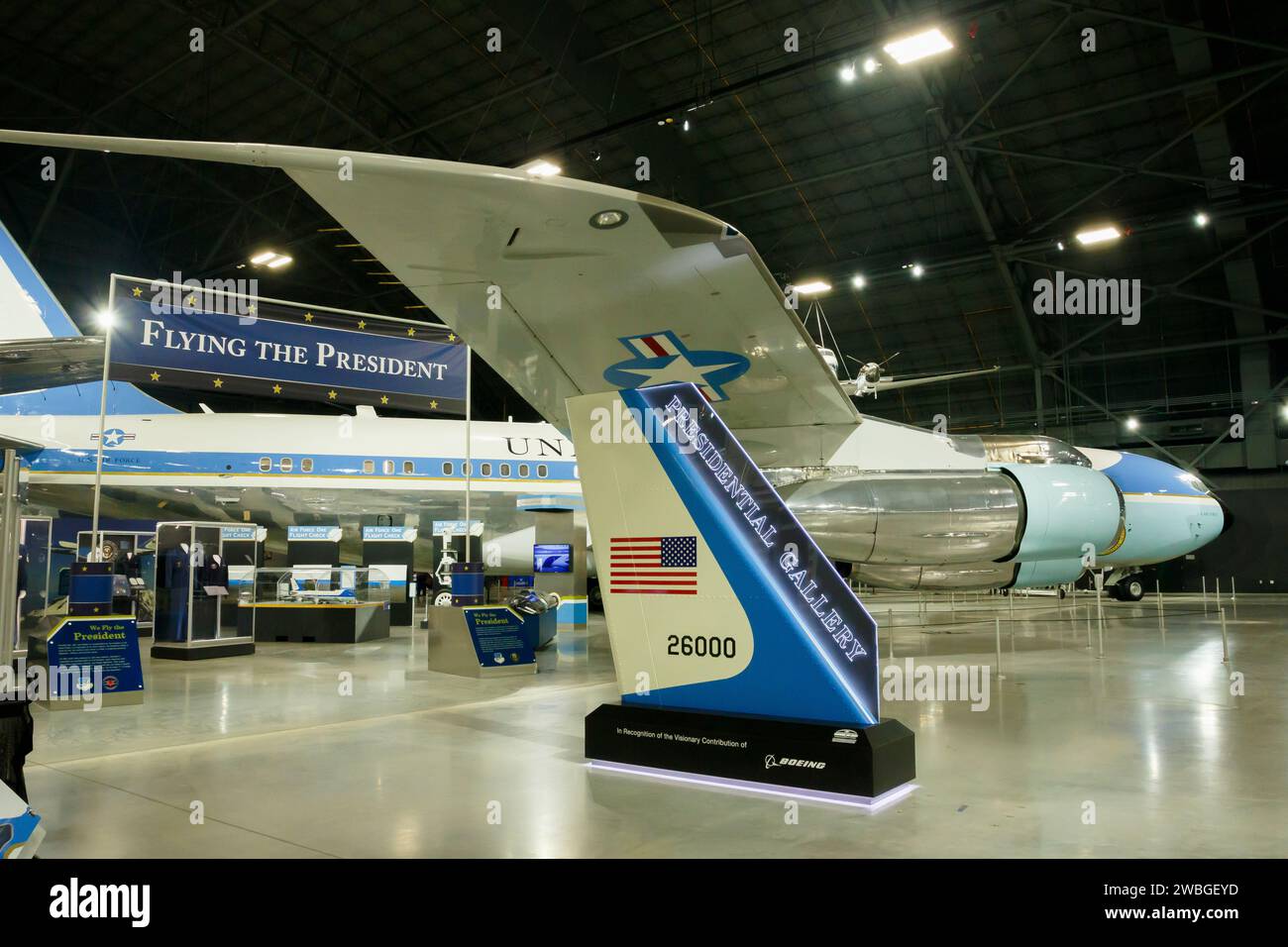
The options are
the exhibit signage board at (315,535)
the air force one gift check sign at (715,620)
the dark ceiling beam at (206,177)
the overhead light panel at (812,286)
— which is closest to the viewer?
the air force one gift check sign at (715,620)

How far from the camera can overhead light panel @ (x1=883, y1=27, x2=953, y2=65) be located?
14812 millimetres

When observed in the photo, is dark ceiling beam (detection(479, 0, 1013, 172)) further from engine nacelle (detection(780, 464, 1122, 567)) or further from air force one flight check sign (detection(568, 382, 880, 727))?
air force one flight check sign (detection(568, 382, 880, 727))

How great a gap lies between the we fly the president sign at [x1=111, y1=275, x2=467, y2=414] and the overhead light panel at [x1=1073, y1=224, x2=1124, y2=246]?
16.3 meters

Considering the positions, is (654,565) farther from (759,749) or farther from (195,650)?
(195,650)

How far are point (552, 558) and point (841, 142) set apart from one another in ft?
46.3

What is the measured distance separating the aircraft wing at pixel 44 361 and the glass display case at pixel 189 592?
4.96 metres

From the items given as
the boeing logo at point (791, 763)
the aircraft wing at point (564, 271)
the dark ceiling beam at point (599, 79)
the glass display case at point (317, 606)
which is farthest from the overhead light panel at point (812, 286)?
the boeing logo at point (791, 763)

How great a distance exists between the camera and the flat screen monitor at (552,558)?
13.5 m

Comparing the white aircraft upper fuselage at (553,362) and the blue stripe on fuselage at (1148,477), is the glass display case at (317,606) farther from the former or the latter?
the blue stripe on fuselage at (1148,477)

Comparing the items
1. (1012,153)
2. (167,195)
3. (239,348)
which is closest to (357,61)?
(167,195)

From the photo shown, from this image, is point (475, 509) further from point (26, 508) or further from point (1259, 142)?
point (1259, 142)

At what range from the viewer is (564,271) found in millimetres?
4578

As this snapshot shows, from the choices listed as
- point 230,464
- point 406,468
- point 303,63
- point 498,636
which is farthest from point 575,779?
point 303,63

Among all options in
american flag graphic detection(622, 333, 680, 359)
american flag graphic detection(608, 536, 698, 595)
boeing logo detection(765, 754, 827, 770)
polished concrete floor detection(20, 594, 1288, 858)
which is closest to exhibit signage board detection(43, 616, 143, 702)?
polished concrete floor detection(20, 594, 1288, 858)
